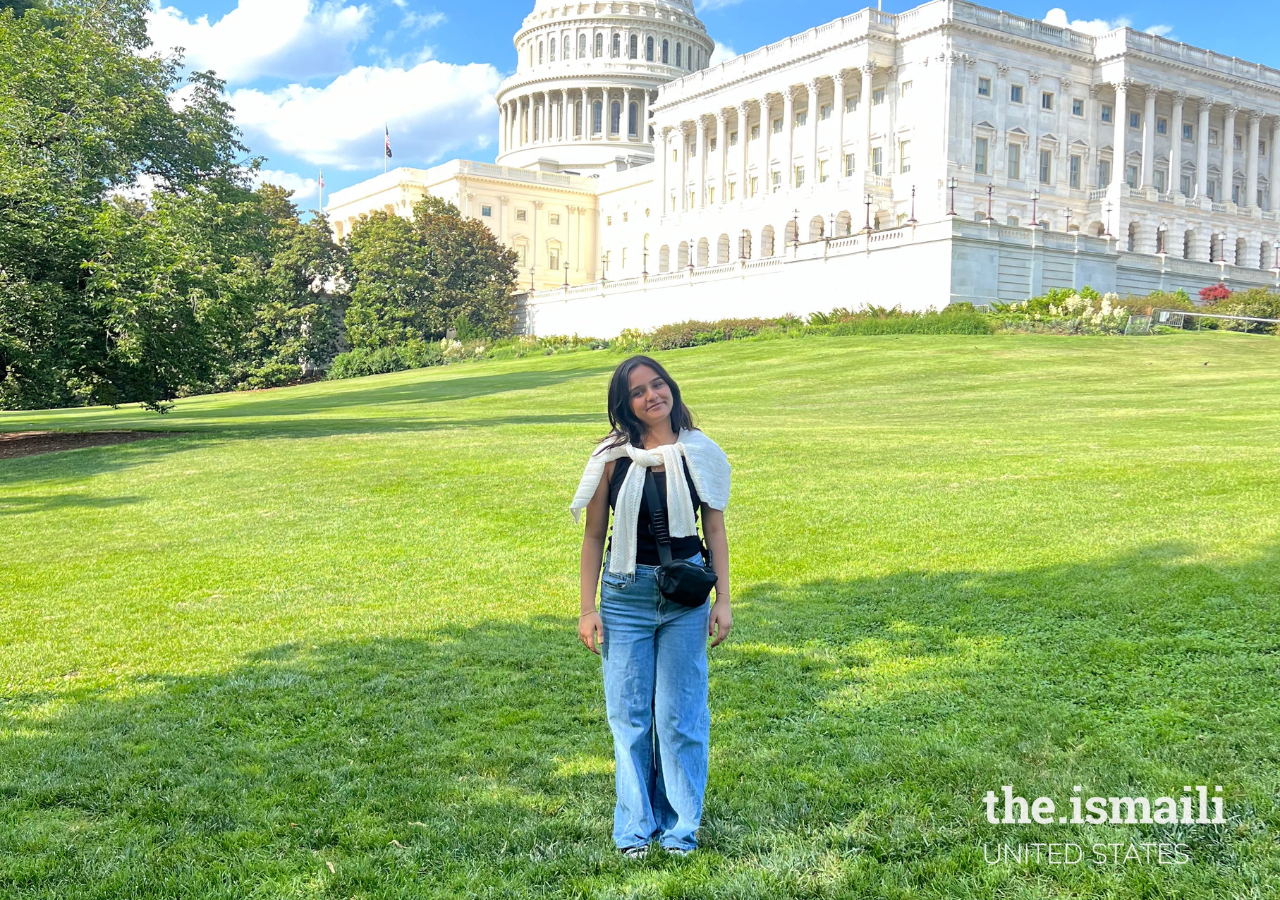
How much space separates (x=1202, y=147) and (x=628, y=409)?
3388 inches

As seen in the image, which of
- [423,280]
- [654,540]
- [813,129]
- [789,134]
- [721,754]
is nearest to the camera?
[654,540]

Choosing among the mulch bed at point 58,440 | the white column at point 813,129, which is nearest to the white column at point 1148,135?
the white column at point 813,129

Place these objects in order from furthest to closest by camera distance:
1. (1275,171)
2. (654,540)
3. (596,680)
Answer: (1275,171), (596,680), (654,540)

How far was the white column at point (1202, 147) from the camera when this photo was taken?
7806 cm

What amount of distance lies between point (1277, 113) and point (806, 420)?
75553 millimetres

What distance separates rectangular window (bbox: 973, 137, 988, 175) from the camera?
71488 mm

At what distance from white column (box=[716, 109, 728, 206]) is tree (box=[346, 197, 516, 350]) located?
62.3 ft

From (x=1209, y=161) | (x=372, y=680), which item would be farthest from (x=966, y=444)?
(x=1209, y=161)

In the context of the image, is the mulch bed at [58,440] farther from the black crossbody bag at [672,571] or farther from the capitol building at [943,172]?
the capitol building at [943,172]

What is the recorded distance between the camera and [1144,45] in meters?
74.6

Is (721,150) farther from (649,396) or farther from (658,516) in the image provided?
(658,516)

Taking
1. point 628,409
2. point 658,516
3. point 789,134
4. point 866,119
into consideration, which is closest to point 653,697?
point 658,516

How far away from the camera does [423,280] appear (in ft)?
243

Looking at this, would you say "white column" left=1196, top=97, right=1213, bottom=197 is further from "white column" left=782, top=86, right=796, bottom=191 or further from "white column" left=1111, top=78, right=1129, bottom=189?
"white column" left=782, top=86, right=796, bottom=191
